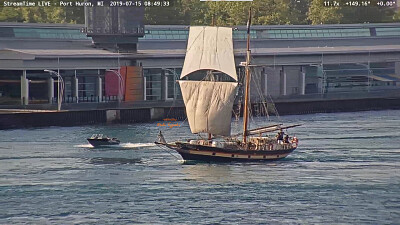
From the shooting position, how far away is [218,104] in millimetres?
92312

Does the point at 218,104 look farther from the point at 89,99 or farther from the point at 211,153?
the point at 89,99

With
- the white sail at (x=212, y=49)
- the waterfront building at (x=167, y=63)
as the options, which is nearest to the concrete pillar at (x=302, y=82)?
the waterfront building at (x=167, y=63)

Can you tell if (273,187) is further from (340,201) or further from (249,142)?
(249,142)

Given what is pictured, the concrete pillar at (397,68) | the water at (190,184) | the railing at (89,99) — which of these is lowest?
the water at (190,184)

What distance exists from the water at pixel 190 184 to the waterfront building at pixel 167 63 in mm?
24449

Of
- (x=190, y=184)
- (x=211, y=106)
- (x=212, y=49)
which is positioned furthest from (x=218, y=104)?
(x=190, y=184)

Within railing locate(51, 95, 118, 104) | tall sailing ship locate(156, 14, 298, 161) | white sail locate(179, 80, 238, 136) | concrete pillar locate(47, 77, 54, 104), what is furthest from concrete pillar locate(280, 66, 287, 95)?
white sail locate(179, 80, 238, 136)

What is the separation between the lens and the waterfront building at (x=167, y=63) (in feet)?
410

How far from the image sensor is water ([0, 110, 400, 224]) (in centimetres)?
6400

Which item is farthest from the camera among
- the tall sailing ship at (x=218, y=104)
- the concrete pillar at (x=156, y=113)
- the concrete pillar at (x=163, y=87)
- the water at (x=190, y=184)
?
the concrete pillar at (x=163, y=87)

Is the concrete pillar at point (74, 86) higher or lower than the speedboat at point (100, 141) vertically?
higher

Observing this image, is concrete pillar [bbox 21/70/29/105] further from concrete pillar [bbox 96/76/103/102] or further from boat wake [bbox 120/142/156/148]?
boat wake [bbox 120/142/156/148]

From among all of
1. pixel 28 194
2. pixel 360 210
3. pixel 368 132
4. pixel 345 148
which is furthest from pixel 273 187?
pixel 368 132

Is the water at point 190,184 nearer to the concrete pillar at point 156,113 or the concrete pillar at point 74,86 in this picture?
the concrete pillar at point 156,113
